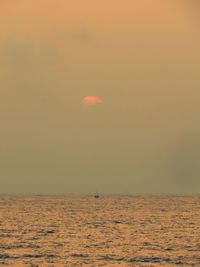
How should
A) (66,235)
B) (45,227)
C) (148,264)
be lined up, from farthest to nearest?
(45,227)
(66,235)
(148,264)

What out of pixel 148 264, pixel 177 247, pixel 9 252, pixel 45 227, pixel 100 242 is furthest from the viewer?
pixel 45 227

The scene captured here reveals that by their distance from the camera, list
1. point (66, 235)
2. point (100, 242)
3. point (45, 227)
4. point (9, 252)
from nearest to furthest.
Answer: point (9, 252) < point (100, 242) < point (66, 235) < point (45, 227)

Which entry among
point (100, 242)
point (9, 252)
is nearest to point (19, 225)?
point (100, 242)

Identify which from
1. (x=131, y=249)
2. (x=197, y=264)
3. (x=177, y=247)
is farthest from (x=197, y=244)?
(x=197, y=264)

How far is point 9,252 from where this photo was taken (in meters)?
79.9

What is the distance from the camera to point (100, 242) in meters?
91.6

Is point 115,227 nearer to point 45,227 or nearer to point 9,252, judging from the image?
point 45,227

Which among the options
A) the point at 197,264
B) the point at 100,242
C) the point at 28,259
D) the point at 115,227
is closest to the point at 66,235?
the point at 100,242

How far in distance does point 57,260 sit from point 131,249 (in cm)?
1409

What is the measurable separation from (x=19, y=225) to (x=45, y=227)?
8.24 meters

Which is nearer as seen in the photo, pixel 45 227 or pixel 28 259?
pixel 28 259

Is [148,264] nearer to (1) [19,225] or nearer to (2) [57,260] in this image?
(2) [57,260]

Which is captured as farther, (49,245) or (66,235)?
(66,235)

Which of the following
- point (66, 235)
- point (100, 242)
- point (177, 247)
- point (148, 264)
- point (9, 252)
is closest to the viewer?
point (148, 264)
